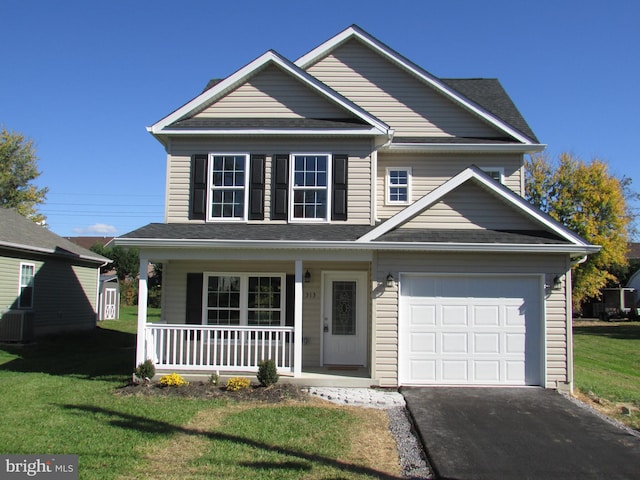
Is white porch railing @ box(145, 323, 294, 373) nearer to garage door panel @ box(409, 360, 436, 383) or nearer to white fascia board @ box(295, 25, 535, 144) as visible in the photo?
garage door panel @ box(409, 360, 436, 383)

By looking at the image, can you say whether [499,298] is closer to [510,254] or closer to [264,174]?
[510,254]

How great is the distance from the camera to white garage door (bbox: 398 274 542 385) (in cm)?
1110

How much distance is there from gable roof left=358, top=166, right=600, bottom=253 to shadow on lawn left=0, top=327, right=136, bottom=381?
258 inches

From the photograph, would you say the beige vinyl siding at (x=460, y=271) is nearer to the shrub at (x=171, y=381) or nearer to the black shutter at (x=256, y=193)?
the black shutter at (x=256, y=193)

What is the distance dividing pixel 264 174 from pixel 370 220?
8.94ft

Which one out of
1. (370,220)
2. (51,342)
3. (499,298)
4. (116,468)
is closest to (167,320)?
(370,220)

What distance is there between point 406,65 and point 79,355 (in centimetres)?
1272

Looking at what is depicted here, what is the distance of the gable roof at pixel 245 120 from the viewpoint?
493 inches

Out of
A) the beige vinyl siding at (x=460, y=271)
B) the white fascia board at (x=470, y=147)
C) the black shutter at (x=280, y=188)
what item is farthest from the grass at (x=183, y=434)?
the white fascia board at (x=470, y=147)

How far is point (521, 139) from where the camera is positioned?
13805 mm

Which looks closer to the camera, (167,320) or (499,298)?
(499,298)

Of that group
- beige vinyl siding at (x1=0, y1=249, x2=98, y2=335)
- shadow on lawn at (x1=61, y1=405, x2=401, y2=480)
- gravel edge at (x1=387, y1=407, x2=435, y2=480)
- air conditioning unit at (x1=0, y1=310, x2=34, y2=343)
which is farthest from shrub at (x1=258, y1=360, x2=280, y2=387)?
beige vinyl siding at (x1=0, y1=249, x2=98, y2=335)

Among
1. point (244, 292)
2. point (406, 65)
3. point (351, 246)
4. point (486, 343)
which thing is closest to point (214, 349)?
point (244, 292)

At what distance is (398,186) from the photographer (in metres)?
14.1
